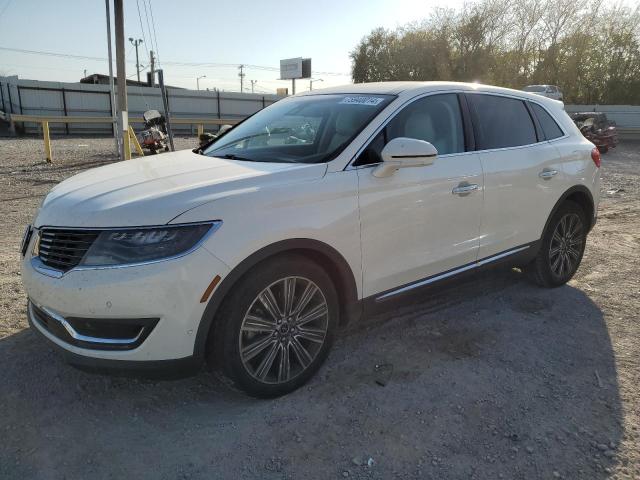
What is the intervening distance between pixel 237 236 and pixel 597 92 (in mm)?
42806

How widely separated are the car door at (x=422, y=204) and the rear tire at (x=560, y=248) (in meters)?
1.13

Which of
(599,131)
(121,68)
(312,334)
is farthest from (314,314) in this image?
(599,131)

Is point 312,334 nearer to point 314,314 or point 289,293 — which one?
point 314,314

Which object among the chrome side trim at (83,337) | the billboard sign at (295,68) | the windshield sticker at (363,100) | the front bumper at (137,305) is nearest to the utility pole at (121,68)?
the windshield sticker at (363,100)

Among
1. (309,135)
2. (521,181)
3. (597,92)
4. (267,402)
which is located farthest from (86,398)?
(597,92)

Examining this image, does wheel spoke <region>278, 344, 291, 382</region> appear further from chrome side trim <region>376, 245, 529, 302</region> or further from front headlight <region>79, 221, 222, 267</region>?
front headlight <region>79, 221, 222, 267</region>

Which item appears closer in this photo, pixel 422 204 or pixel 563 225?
pixel 422 204

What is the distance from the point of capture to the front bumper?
2387 mm

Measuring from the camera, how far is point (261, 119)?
408cm

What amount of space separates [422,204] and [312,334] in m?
1.10

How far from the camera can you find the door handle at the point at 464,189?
3.53 m

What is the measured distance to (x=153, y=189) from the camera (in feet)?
8.86

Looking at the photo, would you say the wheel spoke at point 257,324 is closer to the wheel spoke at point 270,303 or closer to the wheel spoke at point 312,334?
the wheel spoke at point 270,303

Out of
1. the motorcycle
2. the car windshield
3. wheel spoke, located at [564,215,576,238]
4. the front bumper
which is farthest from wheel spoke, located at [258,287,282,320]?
the motorcycle
